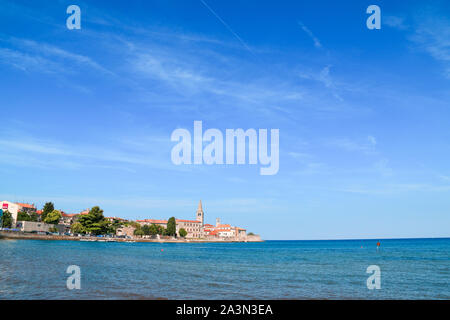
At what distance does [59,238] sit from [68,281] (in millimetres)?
118178

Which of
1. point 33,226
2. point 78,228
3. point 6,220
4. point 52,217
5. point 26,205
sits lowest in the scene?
point 78,228

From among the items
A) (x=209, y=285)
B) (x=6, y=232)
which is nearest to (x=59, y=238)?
(x=6, y=232)

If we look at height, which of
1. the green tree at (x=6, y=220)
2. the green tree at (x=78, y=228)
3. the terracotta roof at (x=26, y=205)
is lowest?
the green tree at (x=78, y=228)

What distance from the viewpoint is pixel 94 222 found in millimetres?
152375

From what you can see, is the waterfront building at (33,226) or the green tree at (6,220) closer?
the green tree at (6,220)

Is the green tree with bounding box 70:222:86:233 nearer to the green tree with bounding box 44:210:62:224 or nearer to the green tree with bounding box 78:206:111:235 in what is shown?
the green tree with bounding box 78:206:111:235

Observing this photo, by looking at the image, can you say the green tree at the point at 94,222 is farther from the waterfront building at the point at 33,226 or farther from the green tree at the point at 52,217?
the waterfront building at the point at 33,226

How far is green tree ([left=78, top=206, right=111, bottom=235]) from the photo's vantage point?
150 m

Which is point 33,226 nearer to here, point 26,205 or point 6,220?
point 6,220

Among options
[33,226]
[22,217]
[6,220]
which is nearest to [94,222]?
[33,226]

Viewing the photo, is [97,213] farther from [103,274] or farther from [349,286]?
[349,286]

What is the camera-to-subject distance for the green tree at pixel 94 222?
5925 inches

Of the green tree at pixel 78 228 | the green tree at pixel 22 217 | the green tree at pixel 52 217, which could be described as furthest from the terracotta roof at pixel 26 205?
the green tree at pixel 78 228

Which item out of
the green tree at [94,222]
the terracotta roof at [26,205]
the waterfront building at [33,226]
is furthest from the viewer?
the terracotta roof at [26,205]
